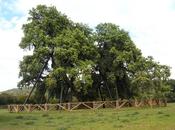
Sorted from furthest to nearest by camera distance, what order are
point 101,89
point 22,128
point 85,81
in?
point 101,89 < point 85,81 < point 22,128

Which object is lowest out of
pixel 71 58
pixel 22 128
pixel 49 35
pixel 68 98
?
pixel 22 128

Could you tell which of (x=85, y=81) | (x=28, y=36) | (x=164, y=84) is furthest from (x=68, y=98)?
(x=164, y=84)

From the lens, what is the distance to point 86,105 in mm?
53625

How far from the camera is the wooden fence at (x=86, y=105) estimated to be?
53.0m

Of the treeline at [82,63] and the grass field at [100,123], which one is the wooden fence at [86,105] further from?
the grass field at [100,123]

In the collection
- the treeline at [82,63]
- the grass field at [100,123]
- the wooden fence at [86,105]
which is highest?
the treeline at [82,63]

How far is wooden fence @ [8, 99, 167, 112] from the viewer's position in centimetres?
5300

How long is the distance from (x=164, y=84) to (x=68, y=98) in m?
14.0

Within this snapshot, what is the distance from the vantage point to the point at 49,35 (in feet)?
195

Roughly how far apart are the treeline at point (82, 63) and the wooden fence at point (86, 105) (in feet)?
7.12

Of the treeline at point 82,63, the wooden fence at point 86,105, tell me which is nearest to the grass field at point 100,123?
the wooden fence at point 86,105

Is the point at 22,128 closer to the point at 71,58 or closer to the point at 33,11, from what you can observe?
the point at 71,58

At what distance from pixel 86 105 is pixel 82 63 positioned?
19.6 ft

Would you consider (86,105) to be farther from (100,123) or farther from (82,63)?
(100,123)
